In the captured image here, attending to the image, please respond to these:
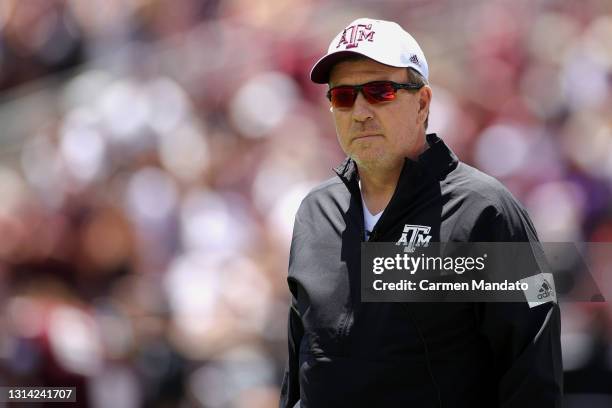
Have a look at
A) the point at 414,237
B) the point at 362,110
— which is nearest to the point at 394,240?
the point at 414,237

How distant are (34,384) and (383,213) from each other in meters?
3.22

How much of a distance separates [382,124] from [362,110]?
55 millimetres

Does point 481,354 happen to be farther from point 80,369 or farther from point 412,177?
point 80,369

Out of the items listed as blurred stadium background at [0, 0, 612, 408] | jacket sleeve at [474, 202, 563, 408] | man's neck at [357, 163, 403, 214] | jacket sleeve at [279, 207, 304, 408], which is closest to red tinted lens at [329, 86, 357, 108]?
man's neck at [357, 163, 403, 214]

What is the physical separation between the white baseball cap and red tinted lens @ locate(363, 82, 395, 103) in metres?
0.06

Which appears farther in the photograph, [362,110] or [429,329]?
[362,110]

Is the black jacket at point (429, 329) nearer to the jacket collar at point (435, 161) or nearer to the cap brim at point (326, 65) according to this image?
the jacket collar at point (435, 161)

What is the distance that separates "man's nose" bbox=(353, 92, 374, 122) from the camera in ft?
7.57

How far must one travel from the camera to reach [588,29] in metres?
6.35

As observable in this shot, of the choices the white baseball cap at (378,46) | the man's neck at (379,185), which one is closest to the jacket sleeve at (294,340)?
the man's neck at (379,185)

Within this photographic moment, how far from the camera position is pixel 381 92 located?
2311 millimetres

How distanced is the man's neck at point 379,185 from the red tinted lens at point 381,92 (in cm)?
15

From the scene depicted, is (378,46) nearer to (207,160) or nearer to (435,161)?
(435,161)

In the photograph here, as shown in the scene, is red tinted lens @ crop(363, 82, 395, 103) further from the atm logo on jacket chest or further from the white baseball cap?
the atm logo on jacket chest
